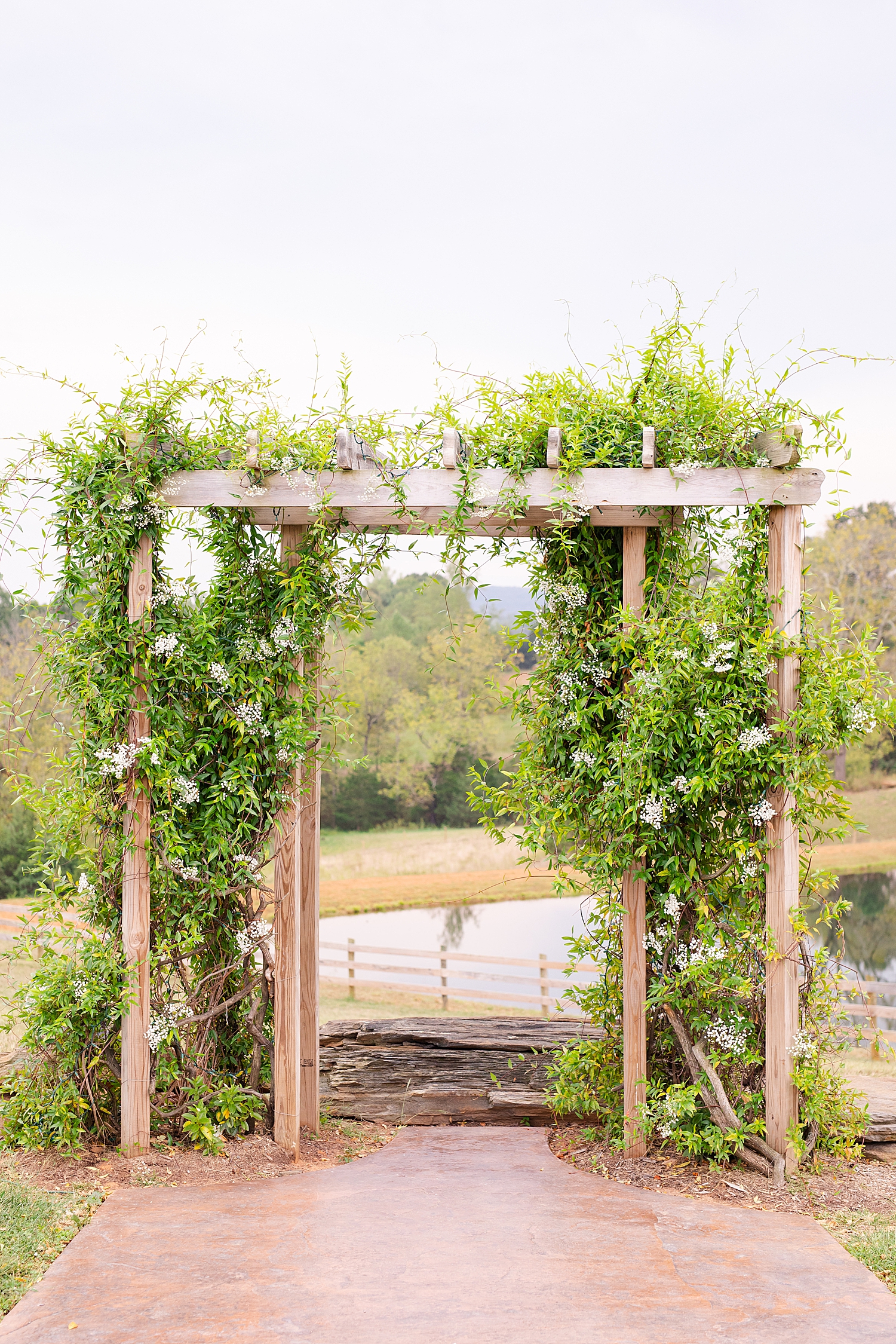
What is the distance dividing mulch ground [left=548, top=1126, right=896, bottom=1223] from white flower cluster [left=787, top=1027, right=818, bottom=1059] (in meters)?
Result: 0.45

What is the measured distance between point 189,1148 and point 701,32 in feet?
23.3

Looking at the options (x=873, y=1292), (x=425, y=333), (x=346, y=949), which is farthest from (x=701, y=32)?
(x=346, y=949)

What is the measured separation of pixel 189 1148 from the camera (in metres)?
4.01

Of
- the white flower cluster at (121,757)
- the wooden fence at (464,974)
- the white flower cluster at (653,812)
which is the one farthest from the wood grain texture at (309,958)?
the wooden fence at (464,974)

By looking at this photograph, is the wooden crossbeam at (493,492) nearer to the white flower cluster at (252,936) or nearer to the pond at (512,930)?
the white flower cluster at (252,936)

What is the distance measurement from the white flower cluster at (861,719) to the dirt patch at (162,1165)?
2.90m

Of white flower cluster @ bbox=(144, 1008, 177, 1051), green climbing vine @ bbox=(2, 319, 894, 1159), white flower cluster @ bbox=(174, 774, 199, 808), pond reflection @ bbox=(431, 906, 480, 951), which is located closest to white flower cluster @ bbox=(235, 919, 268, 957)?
green climbing vine @ bbox=(2, 319, 894, 1159)

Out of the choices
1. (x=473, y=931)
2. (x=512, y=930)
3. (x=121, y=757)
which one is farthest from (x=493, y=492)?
(x=512, y=930)

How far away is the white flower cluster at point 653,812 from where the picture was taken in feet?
12.6

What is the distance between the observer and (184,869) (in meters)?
3.97

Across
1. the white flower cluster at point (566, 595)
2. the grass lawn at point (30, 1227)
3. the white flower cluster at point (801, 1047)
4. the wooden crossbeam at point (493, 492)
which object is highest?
the wooden crossbeam at point (493, 492)

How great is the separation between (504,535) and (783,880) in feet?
6.11

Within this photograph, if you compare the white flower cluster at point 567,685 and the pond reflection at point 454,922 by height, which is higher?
the white flower cluster at point 567,685

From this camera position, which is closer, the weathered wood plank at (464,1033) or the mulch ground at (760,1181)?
the mulch ground at (760,1181)
